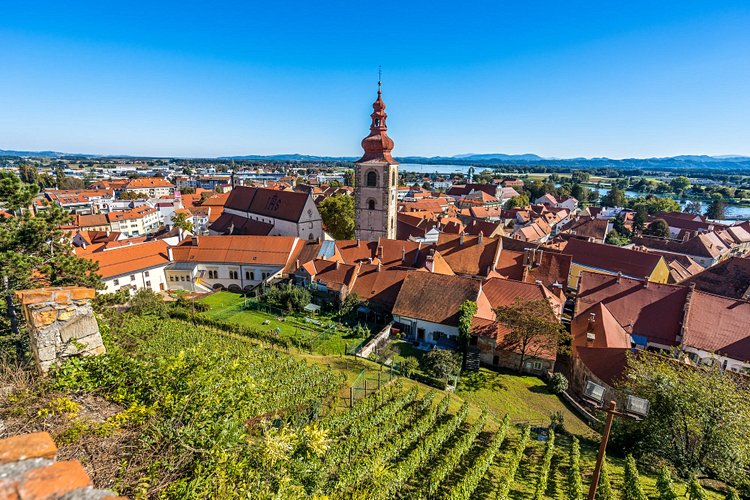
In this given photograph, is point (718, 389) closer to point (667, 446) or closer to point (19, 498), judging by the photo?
point (667, 446)

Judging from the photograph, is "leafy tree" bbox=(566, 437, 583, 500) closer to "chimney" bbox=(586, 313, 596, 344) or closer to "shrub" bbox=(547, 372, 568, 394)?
"shrub" bbox=(547, 372, 568, 394)

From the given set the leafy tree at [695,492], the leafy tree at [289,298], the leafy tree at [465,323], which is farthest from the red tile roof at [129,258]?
the leafy tree at [695,492]

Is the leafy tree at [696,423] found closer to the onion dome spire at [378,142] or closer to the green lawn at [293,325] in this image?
the green lawn at [293,325]

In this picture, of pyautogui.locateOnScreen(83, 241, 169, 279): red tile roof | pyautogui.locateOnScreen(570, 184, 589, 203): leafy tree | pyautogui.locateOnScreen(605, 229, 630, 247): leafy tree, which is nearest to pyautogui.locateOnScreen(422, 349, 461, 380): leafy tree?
pyautogui.locateOnScreen(83, 241, 169, 279): red tile roof

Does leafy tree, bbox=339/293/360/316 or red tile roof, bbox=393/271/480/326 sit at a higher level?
red tile roof, bbox=393/271/480/326

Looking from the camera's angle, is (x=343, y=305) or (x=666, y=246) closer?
(x=343, y=305)

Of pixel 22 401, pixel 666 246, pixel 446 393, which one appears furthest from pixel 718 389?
pixel 666 246
